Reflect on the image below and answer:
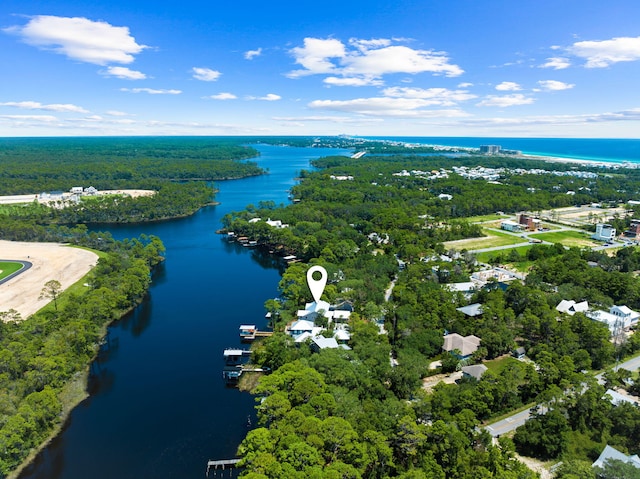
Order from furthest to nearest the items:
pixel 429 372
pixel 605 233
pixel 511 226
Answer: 1. pixel 511 226
2. pixel 605 233
3. pixel 429 372

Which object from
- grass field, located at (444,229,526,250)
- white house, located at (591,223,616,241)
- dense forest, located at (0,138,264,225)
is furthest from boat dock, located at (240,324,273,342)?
dense forest, located at (0,138,264,225)

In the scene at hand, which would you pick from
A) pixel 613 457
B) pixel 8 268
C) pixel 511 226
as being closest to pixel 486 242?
pixel 511 226

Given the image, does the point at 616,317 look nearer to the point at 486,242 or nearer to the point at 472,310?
the point at 472,310

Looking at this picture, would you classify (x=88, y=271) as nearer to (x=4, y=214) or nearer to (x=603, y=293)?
(x=4, y=214)

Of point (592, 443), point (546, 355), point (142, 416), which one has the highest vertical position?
point (546, 355)

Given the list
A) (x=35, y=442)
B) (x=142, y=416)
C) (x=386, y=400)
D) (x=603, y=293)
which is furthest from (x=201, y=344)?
(x=603, y=293)

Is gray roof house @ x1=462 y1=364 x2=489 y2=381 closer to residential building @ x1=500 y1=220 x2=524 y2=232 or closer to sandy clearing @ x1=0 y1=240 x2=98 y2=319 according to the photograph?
sandy clearing @ x1=0 y1=240 x2=98 y2=319

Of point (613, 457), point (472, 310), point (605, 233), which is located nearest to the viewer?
point (613, 457)
